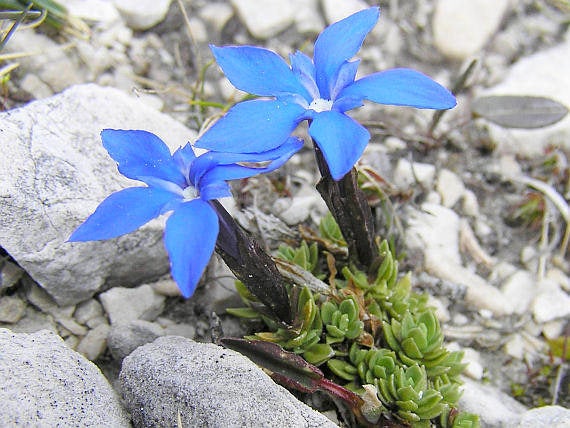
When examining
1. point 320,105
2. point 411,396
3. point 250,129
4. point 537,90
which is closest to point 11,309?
point 250,129

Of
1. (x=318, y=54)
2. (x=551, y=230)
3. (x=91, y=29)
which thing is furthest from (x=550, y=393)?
(x=91, y=29)

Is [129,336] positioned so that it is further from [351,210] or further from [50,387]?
[351,210]

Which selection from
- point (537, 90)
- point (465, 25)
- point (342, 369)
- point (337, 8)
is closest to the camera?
point (342, 369)

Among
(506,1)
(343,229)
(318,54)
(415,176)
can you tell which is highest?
(318,54)

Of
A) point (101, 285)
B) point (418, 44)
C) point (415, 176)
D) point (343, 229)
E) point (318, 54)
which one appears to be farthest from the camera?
point (418, 44)

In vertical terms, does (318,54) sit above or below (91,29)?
above

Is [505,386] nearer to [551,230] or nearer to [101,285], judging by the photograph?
[551,230]

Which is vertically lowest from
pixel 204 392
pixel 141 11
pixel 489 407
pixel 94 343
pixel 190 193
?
pixel 489 407

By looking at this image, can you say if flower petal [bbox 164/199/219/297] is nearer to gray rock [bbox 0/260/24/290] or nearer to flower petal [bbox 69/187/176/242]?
flower petal [bbox 69/187/176/242]

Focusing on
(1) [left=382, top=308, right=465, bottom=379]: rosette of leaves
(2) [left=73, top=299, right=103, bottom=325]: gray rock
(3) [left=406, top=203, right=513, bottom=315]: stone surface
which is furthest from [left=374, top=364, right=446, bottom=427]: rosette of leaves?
(2) [left=73, top=299, right=103, bottom=325]: gray rock
